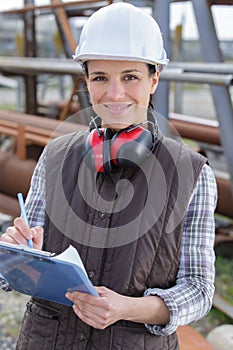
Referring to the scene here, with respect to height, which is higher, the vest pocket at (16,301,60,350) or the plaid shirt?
the plaid shirt

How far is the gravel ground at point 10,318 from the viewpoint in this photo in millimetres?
3143

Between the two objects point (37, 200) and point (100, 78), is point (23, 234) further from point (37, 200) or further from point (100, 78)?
point (100, 78)

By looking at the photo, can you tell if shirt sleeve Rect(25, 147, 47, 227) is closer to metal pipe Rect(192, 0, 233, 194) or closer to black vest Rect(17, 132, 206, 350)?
black vest Rect(17, 132, 206, 350)

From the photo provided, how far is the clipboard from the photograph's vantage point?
1.05 m

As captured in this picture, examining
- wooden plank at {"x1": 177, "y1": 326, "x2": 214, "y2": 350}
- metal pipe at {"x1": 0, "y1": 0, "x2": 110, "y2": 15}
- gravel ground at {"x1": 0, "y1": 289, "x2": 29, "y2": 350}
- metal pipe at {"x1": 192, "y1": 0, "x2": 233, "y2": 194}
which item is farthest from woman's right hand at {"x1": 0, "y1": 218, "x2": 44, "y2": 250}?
metal pipe at {"x1": 0, "y1": 0, "x2": 110, "y2": 15}

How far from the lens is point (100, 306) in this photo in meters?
1.14

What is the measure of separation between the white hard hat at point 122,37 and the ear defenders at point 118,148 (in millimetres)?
176

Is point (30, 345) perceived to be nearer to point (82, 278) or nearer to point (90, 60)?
point (82, 278)

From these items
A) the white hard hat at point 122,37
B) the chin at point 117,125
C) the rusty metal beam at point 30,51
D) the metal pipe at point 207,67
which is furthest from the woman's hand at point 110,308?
the rusty metal beam at point 30,51

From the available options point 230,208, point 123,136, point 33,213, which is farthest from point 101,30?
point 230,208

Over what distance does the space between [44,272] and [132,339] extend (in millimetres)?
289

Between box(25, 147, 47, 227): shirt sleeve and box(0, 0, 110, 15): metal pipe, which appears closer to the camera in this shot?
box(25, 147, 47, 227): shirt sleeve

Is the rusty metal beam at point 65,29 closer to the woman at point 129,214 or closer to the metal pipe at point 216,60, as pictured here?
the metal pipe at point 216,60

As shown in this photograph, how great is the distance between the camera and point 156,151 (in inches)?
52.6
